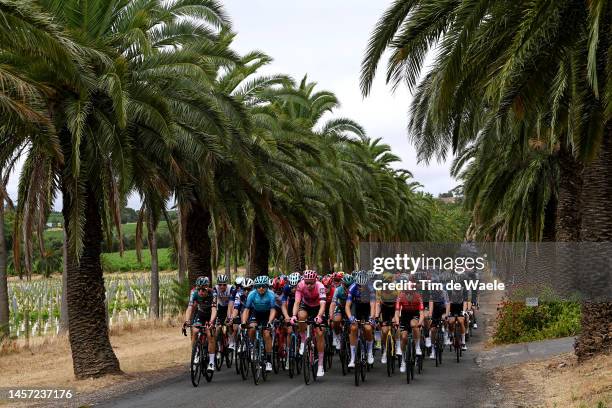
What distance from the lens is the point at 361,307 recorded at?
1546cm

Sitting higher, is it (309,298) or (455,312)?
(309,298)

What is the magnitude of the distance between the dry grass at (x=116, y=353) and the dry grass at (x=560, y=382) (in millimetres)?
7682

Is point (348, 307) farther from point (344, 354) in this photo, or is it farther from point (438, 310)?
point (438, 310)

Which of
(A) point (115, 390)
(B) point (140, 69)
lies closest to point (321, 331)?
(A) point (115, 390)

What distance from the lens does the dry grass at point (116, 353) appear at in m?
16.2

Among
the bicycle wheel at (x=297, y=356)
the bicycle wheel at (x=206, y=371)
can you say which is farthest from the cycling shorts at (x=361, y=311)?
the bicycle wheel at (x=206, y=371)

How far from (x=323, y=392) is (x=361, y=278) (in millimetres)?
3784

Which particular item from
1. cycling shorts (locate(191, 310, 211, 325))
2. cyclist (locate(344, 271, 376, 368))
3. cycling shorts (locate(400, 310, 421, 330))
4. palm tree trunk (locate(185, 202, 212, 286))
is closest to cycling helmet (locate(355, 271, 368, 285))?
cyclist (locate(344, 271, 376, 368))

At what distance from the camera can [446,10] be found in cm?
1338

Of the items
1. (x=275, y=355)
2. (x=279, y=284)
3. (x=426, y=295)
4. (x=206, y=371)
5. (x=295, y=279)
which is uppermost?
(x=295, y=279)

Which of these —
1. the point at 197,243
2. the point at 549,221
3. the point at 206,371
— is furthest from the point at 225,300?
the point at 549,221

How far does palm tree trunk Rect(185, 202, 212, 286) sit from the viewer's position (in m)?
23.3

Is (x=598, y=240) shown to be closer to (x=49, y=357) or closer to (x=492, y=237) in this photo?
(x=49, y=357)

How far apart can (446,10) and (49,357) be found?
1516 cm
